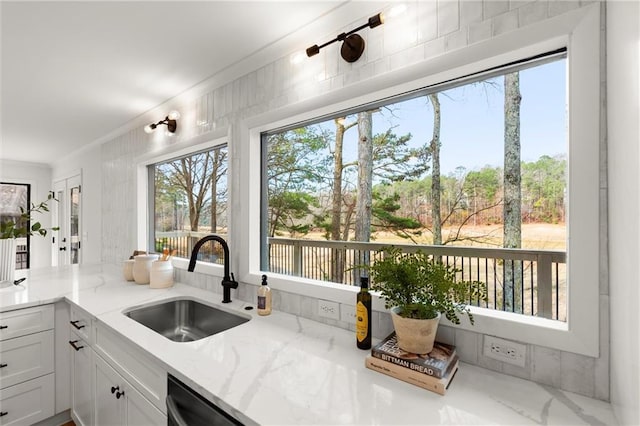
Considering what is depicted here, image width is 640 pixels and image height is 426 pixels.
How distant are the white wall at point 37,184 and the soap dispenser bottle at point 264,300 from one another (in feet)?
17.9

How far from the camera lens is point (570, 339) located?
88 cm

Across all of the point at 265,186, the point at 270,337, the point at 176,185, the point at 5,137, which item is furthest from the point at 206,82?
the point at 5,137

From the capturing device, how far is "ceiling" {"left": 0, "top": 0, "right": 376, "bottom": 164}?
136 centimetres

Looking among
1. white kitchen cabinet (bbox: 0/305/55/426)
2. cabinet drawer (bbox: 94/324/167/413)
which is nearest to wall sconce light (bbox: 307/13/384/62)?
cabinet drawer (bbox: 94/324/167/413)

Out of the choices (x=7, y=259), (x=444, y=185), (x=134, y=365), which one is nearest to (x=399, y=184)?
(x=444, y=185)

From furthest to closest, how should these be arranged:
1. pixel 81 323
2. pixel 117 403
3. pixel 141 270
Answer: pixel 141 270, pixel 81 323, pixel 117 403

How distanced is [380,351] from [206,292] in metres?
1.44

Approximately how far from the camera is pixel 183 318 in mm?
1938

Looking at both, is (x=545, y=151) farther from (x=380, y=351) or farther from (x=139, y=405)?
(x=139, y=405)

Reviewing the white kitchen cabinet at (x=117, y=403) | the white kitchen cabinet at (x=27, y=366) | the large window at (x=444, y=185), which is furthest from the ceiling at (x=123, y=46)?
the white kitchen cabinet at (x=117, y=403)

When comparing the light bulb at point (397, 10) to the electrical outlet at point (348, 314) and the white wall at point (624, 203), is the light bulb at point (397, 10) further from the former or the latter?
the electrical outlet at point (348, 314)

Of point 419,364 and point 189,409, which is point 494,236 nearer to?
point 419,364

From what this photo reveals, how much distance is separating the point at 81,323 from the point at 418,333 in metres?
1.96

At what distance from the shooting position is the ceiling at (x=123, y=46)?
136 centimetres
